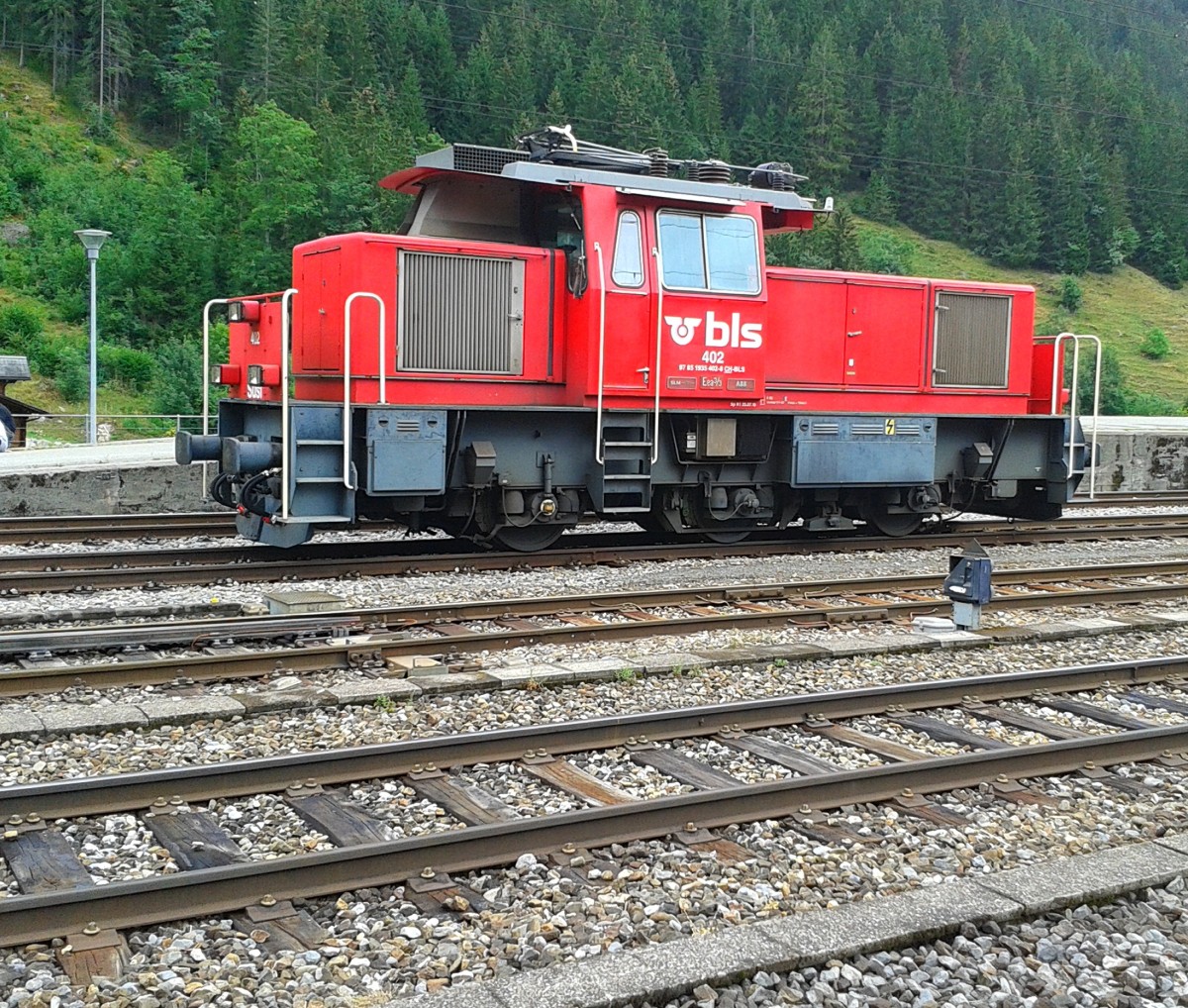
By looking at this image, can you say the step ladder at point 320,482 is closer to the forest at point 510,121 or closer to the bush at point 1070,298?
the forest at point 510,121

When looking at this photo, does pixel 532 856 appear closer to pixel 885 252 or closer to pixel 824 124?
pixel 885 252

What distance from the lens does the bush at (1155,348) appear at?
69438 millimetres

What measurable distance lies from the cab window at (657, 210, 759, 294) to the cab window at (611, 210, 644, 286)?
28 centimetres

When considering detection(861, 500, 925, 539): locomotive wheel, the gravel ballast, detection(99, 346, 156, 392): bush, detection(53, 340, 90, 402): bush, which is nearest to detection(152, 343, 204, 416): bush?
detection(53, 340, 90, 402): bush

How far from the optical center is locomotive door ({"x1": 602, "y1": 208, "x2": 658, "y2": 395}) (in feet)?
38.5

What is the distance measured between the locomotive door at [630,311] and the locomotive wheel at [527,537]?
1656mm

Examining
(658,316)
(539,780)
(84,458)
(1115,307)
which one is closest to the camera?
(539,780)

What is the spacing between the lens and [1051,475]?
15.1 m

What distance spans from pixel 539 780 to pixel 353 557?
6649 millimetres

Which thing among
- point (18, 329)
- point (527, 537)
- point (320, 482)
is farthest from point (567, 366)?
point (18, 329)

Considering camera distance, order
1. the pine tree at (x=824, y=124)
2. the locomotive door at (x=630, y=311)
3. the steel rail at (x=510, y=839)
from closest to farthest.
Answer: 1. the steel rail at (x=510, y=839)
2. the locomotive door at (x=630, y=311)
3. the pine tree at (x=824, y=124)

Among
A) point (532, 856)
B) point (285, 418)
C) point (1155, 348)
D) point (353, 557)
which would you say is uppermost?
point (1155, 348)

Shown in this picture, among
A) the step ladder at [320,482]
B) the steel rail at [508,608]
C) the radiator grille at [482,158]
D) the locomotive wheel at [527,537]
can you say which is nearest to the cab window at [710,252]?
the radiator grille at [482,158]

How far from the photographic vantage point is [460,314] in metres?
11.5
